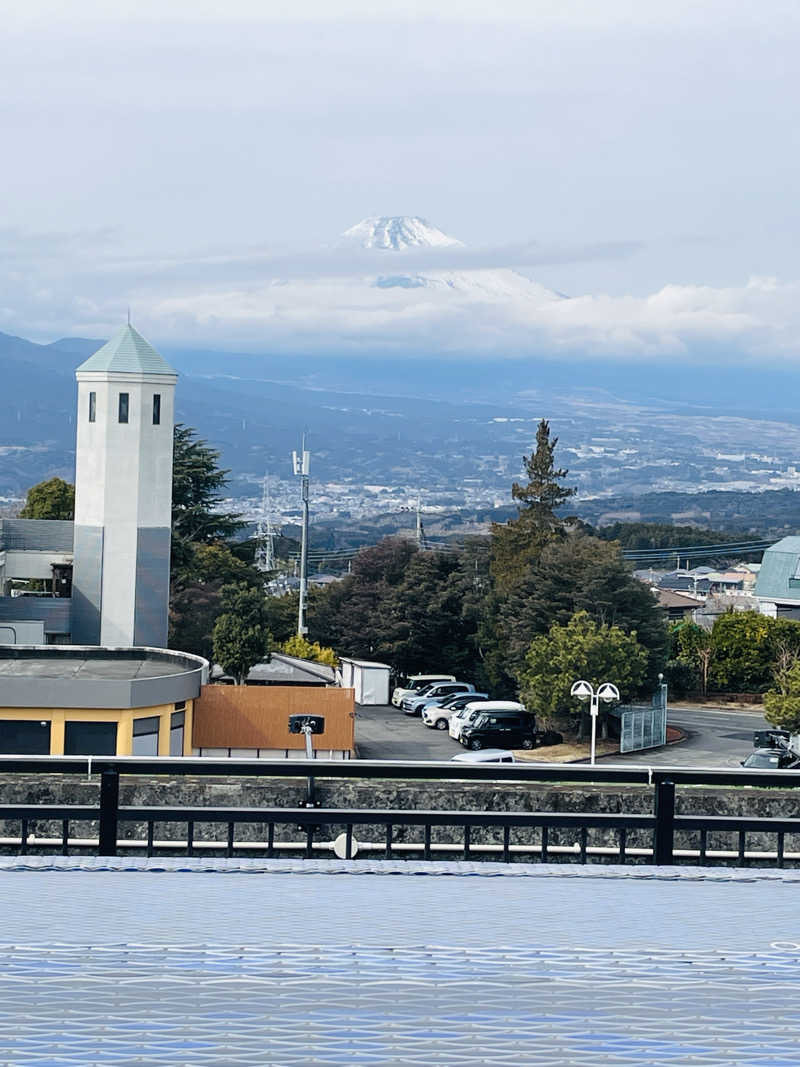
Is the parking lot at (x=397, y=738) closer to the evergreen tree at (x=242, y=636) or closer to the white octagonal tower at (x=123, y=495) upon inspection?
the evergreen tree at (x=242, y=636)

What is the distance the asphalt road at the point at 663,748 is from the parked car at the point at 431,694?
0.34m

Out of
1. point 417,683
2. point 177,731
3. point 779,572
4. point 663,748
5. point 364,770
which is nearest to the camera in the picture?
point 364,770

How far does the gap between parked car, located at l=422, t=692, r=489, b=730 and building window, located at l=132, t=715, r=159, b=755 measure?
1296cm

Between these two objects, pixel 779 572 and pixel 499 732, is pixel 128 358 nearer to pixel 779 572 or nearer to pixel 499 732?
pixel 499 732

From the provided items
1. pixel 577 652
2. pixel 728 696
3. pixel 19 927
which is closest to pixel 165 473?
pixel 577 652

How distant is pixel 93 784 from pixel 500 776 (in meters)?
5.10

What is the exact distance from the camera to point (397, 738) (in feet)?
114

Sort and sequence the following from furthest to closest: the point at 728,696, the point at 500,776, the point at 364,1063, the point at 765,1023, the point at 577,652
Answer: the point at 728,696, the point at 577,652, the point at 500,776, the point at 765,1023, the point at 364,1063

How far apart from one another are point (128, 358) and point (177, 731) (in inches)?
465

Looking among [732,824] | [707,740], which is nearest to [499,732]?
[707,740]

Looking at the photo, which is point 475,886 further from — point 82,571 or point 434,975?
point 82,571

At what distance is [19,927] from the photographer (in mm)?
5410

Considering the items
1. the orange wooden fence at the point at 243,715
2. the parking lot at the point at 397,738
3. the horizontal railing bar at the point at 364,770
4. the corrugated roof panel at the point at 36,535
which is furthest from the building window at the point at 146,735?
the horizontal railing bar at the point at 364,770

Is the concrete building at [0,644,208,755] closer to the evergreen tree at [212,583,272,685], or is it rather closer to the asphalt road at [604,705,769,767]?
the evergreen tree at [212,583,272,685]
